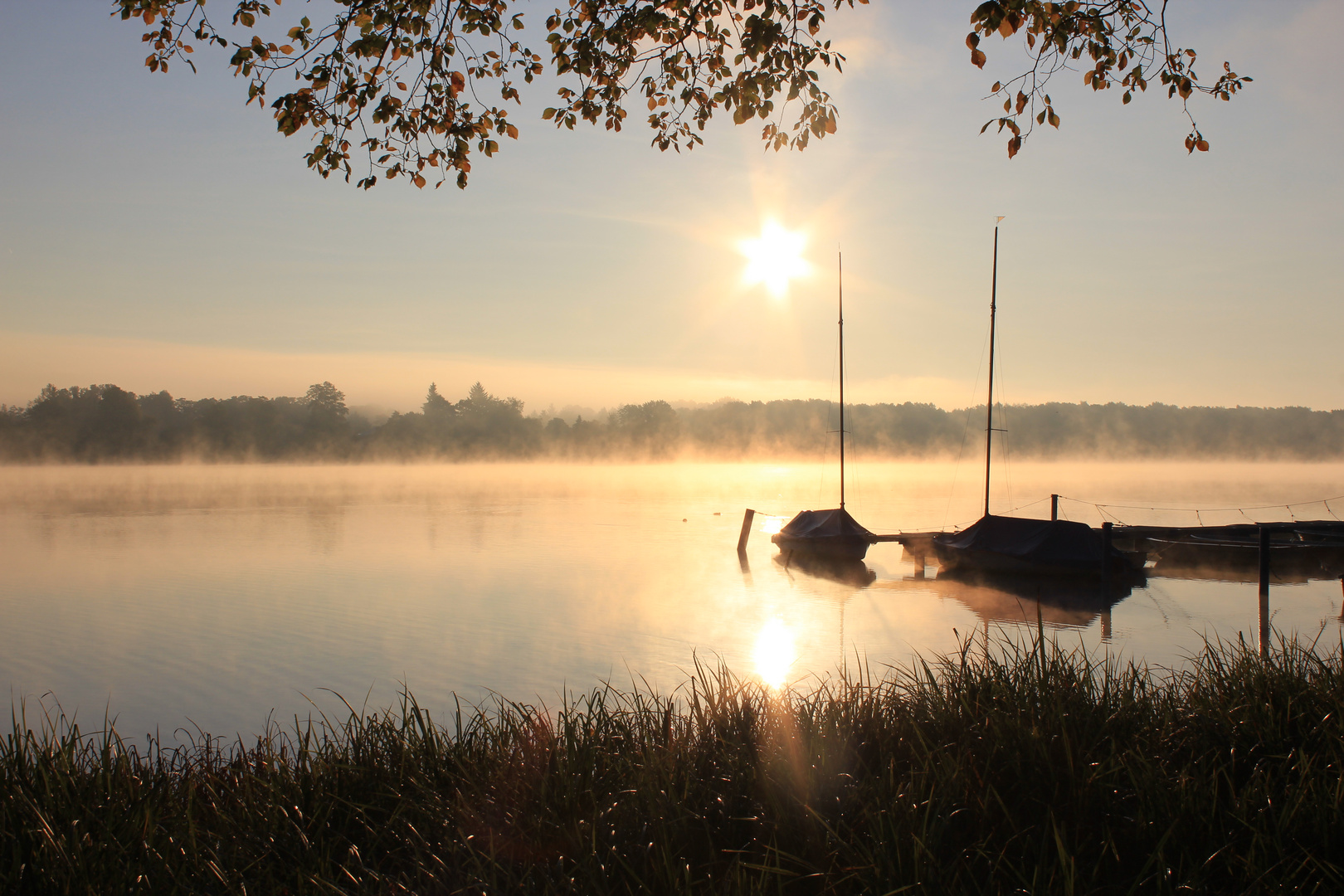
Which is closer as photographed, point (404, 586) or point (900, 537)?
point (404, 586)

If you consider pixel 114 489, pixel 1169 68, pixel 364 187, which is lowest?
pixel 114 489

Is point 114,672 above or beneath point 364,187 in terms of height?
beneath

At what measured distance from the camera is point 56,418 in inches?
5310

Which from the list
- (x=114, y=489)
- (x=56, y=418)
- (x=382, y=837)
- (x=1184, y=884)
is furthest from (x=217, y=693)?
(x=56, y=418)

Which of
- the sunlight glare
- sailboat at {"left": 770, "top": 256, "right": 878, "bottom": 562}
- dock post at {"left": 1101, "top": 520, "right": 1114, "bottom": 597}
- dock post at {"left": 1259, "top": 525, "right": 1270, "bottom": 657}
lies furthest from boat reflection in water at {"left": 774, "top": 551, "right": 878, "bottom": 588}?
dock post at {"left": 1259, "top": 525, "right": 1270, "bottom": 657}

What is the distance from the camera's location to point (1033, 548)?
1043 inches

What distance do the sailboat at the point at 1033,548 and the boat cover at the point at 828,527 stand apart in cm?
393

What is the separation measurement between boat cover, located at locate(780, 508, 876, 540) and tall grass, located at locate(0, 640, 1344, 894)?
990 inches

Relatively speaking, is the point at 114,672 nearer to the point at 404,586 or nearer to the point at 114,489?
the point at 404,586

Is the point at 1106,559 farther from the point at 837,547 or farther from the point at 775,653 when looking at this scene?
the point at 775,653

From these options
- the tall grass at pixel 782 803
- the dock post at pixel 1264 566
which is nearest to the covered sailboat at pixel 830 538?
the dock post at pixel 1264 566

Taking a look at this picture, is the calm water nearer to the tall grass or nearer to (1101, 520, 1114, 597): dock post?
(1101, 520, 1114, 597): dock post

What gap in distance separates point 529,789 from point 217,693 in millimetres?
12086

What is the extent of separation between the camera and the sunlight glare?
16.1 metres
